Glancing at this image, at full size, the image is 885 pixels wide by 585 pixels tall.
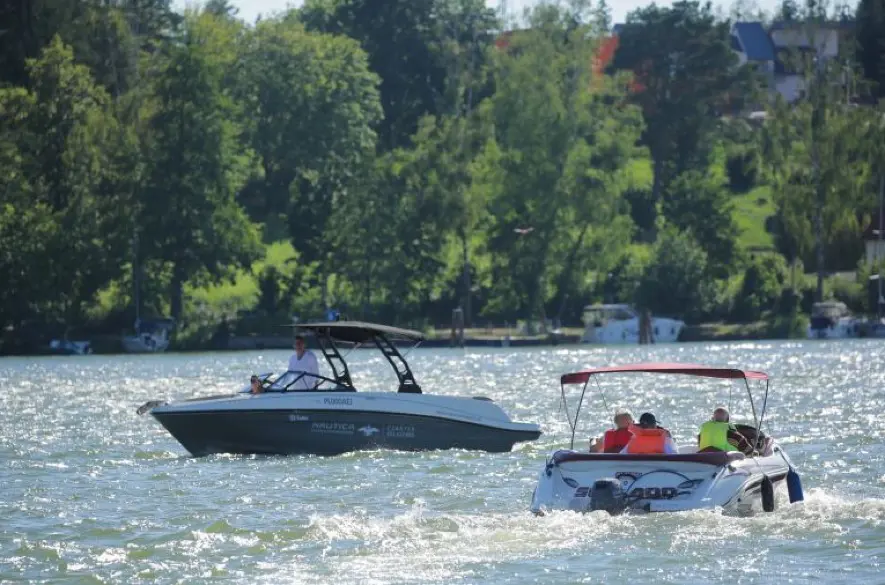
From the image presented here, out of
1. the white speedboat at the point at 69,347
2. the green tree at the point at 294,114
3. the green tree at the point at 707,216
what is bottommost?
the white speedboat at the point at 69,347

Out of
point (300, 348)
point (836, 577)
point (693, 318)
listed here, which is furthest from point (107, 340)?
point (836, 577)

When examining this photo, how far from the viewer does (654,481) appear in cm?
2520

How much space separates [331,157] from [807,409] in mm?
78072

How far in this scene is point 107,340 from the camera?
10719 cm

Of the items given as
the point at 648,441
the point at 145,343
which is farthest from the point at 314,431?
the point at 145,343

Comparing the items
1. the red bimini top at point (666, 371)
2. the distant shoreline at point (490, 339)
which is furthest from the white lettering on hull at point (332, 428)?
the distant shoreline at point (490, 339)

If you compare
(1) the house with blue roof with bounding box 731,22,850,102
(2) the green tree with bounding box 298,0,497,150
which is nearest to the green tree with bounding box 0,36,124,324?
(2) the green tree with bounding box 298,0,497,150

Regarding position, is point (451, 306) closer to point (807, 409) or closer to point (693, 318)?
point (693, 318)

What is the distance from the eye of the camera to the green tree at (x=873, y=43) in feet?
460

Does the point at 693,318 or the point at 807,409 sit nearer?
the point at 807,409

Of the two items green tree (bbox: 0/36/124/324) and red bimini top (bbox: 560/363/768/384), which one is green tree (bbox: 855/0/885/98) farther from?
red bimini top (bbox: 560/363/768/384)

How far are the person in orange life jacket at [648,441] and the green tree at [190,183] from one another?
275 feet

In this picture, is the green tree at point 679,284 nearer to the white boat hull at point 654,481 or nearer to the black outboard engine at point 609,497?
the white boat hull at point 654,481

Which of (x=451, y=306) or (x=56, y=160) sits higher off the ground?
(x=56, y=160)
